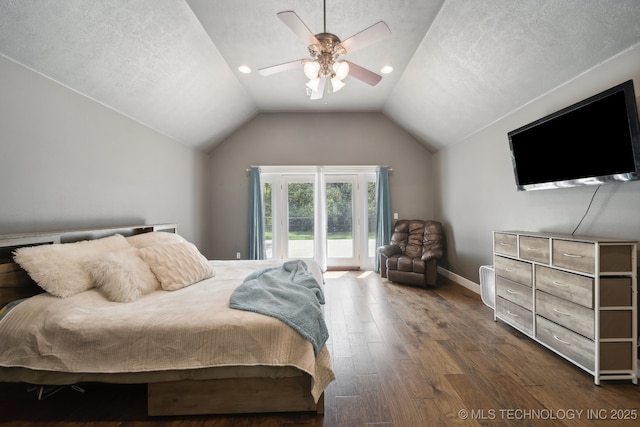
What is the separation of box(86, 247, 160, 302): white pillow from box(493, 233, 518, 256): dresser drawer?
3.23m

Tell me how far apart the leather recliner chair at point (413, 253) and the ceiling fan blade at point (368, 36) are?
10.2ft

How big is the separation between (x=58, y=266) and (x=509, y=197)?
14.1 ft

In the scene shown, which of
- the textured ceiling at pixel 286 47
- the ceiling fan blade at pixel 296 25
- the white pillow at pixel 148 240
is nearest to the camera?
the ceiling fan blade at pixel 296 25

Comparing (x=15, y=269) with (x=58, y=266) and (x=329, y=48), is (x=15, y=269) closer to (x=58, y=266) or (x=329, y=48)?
(x=58, y=266)

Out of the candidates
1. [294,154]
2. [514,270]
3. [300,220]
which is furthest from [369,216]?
[514,270]

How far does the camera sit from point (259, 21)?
255 centimetres

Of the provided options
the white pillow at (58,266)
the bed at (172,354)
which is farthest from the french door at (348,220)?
the white pillow at (58,266)

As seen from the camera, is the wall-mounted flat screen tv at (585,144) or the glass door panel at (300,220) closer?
the wall-mounted flat screen tv at (585,144)

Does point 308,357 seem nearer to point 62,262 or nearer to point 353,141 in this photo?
point 62,262

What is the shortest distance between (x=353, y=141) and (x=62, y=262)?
4479 mm

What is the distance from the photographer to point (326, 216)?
17.0 ft

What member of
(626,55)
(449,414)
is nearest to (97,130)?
(449,414)

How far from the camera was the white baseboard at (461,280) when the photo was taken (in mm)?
3749

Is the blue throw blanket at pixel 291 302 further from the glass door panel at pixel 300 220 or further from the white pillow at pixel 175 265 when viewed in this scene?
the glass door panel at pixel 300 220
